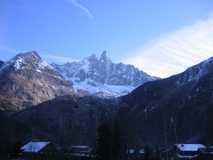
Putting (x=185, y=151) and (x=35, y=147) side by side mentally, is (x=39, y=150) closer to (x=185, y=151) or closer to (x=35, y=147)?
(x=35, y=147)

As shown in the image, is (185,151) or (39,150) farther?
(39,150)

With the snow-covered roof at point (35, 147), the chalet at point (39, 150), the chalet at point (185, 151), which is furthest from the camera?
the snow-covered roof at point (35, 147)

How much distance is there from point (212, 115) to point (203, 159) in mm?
49648

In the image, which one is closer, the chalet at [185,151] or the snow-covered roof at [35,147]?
the chalet at [185,151]

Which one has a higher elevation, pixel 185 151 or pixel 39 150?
pixel 39 150

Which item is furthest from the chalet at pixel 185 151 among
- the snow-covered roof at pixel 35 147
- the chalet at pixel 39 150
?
the snow-covered roof at pixel 35 147

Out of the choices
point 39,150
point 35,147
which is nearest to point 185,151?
point 39,150

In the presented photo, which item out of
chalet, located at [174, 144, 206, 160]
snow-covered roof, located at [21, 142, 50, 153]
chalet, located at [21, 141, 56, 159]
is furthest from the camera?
snow-covered roof, located at [21, 142, 50, 153]

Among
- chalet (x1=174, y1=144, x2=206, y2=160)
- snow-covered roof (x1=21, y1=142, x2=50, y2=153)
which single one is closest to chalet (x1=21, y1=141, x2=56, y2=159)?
snow-covered roof (x1=21, y1=142, x2=50, y2=153)

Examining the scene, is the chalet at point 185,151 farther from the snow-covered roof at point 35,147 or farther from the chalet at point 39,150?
the snow-covered roof at point 35,147

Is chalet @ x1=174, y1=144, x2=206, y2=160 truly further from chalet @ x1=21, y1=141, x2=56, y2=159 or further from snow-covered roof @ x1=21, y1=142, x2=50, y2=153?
snow-covered roof @ x1=21, y1=142, x2=50, y2=153

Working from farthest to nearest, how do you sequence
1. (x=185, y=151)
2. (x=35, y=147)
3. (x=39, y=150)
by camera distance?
(x=35, y=147), (x=39, y=150), (x=185, y=151)

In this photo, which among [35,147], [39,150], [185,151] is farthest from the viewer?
[35,147]

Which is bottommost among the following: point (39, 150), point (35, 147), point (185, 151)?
point (185, 151)
